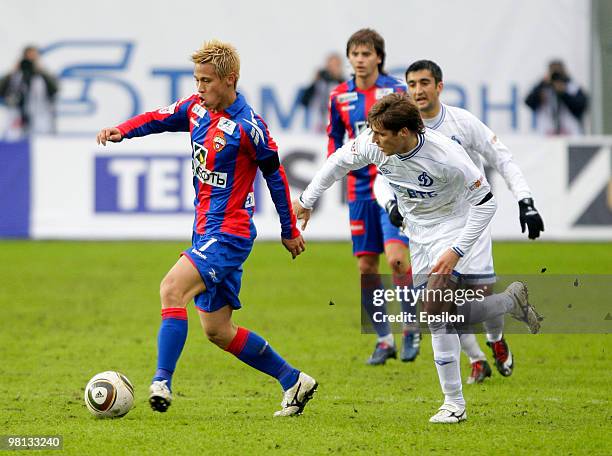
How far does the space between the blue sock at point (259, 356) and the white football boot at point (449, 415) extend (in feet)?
2.76

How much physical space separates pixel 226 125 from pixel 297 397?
1586 mm

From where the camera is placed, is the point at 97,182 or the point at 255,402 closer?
the point at 255,402

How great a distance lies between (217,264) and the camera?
6559mm

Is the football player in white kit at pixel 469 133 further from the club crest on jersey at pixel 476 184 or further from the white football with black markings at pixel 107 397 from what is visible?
the white football with black markings at pixel 107 397

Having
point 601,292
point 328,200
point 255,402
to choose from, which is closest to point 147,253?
point 328,200

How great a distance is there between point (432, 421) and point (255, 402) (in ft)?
4.13

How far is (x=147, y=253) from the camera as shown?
54.5 feet

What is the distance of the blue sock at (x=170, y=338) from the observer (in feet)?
21.0

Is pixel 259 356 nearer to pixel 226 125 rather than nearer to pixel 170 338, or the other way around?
pixel 170 338

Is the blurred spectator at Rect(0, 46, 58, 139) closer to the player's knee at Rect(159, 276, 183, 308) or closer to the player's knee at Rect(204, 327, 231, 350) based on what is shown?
the player's knee at Rect(204, 327, 231, 350)

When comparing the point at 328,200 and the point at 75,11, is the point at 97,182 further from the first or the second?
the point at 75,11

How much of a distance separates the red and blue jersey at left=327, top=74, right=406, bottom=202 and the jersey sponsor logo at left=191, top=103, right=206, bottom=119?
2.53m

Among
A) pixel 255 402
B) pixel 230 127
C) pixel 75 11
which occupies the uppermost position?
pixel 75 11

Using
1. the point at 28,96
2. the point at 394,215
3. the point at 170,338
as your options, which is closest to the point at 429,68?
the point at 394,215
